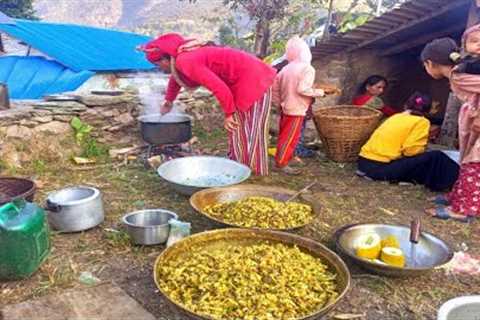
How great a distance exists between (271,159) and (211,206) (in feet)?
7.25

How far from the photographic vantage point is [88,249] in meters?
3.06

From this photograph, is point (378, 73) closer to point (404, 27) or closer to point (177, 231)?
point (404, 27)

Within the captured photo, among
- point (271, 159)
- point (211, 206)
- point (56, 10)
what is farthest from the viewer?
point (56, 10)

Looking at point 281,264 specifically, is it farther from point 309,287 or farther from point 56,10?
point 56,10

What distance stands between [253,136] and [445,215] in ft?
6.20

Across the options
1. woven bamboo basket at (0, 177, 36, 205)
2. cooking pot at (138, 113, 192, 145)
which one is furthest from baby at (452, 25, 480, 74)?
woven bamboo basket at (0, 177, 36, 205)

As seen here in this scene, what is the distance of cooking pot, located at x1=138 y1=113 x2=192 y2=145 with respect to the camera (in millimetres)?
4914

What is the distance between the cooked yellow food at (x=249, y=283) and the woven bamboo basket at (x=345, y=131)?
2.87 metres

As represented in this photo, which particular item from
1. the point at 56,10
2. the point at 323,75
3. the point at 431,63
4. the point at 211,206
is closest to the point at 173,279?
the point at 211,206

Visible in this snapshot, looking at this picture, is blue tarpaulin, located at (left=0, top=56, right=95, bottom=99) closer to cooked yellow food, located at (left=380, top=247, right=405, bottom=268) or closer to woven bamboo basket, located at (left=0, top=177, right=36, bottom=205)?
woven bamboo basket, located at (left=0, top=177, right=36, bottom=205)

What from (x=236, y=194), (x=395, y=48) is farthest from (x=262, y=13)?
(x=236, y=194)

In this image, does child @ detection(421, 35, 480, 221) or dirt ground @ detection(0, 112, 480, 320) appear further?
child @ detection(421, 35, 480, 221)

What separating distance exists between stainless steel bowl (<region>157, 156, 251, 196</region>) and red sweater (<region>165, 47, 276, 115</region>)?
0.57m

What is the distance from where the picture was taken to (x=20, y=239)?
2.48 metres
